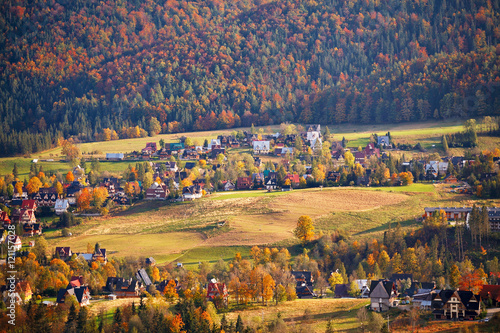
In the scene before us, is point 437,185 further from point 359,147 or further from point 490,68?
→ point 490,68

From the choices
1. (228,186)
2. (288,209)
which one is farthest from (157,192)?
(288,209)

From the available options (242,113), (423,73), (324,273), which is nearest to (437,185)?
(324,273)

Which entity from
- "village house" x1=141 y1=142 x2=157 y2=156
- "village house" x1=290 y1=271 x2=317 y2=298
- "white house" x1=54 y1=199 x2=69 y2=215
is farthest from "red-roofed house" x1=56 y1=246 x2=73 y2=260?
"village house" x1=141 y1=142 x2=157 y2=156

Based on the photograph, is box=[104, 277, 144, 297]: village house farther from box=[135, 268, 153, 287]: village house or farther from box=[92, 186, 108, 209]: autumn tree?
box=[92, 186, 108, 209]: autumn tree

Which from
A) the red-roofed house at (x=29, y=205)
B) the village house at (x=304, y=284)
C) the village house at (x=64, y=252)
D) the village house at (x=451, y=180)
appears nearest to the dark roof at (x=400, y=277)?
the village house at (x=304, y=284)

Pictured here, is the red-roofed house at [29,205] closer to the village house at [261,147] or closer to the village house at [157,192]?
the village house at [157,192]
